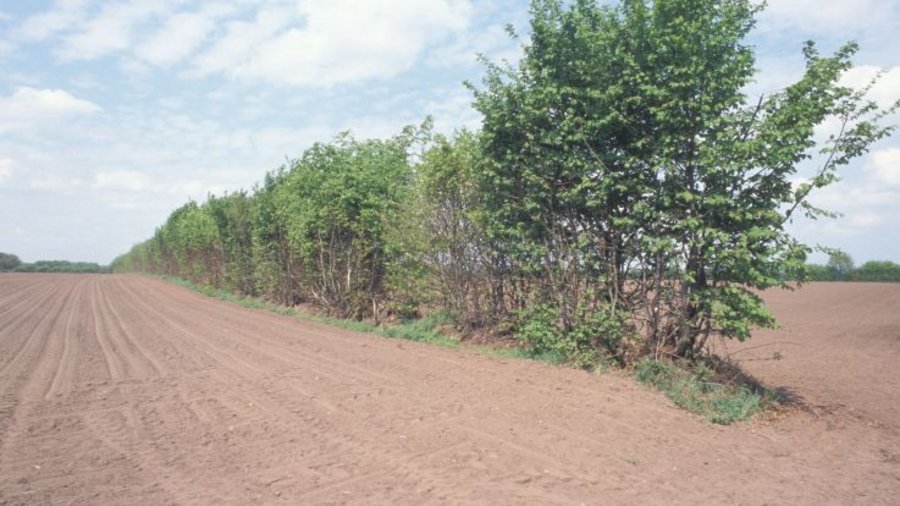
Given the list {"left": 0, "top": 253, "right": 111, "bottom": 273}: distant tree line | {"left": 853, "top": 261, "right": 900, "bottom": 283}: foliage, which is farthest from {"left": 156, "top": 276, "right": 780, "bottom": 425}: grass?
{"left": 0, "top": 253, "right": 111, "bottom": 273}: distant tree line

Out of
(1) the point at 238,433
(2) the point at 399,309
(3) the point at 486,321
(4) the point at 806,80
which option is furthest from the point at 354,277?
(4) the point at 806,80

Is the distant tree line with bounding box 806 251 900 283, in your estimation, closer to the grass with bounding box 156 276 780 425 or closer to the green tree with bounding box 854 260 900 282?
the green tree with bounding box 854 260 900 282

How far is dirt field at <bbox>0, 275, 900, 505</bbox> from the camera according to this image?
4469 millimetres

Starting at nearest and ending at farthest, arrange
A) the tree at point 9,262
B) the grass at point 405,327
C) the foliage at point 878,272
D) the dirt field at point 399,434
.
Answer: the dirt field at point 399,434
the grass at point 405,327
the foliage at point 878,272
the tree at point 9,262

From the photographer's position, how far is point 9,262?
4119 inches

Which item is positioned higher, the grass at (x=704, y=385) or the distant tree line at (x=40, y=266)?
the distant tree line at (x=40, y=266)

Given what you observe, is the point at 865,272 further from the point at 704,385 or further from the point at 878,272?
the point at 704,385

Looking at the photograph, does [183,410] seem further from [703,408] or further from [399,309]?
[399,309]

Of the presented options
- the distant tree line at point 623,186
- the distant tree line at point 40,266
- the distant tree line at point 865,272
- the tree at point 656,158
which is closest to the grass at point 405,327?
the distant tree line at point 623,186

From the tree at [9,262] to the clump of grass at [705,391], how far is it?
122 metres

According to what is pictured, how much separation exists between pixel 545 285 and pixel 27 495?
24.2 ft

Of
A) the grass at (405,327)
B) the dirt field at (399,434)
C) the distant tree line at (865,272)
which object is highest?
the distant tree line at (865,272)

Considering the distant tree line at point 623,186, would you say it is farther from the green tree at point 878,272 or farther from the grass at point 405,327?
the green tree at point 878,272

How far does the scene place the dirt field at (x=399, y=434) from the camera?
4469mm
